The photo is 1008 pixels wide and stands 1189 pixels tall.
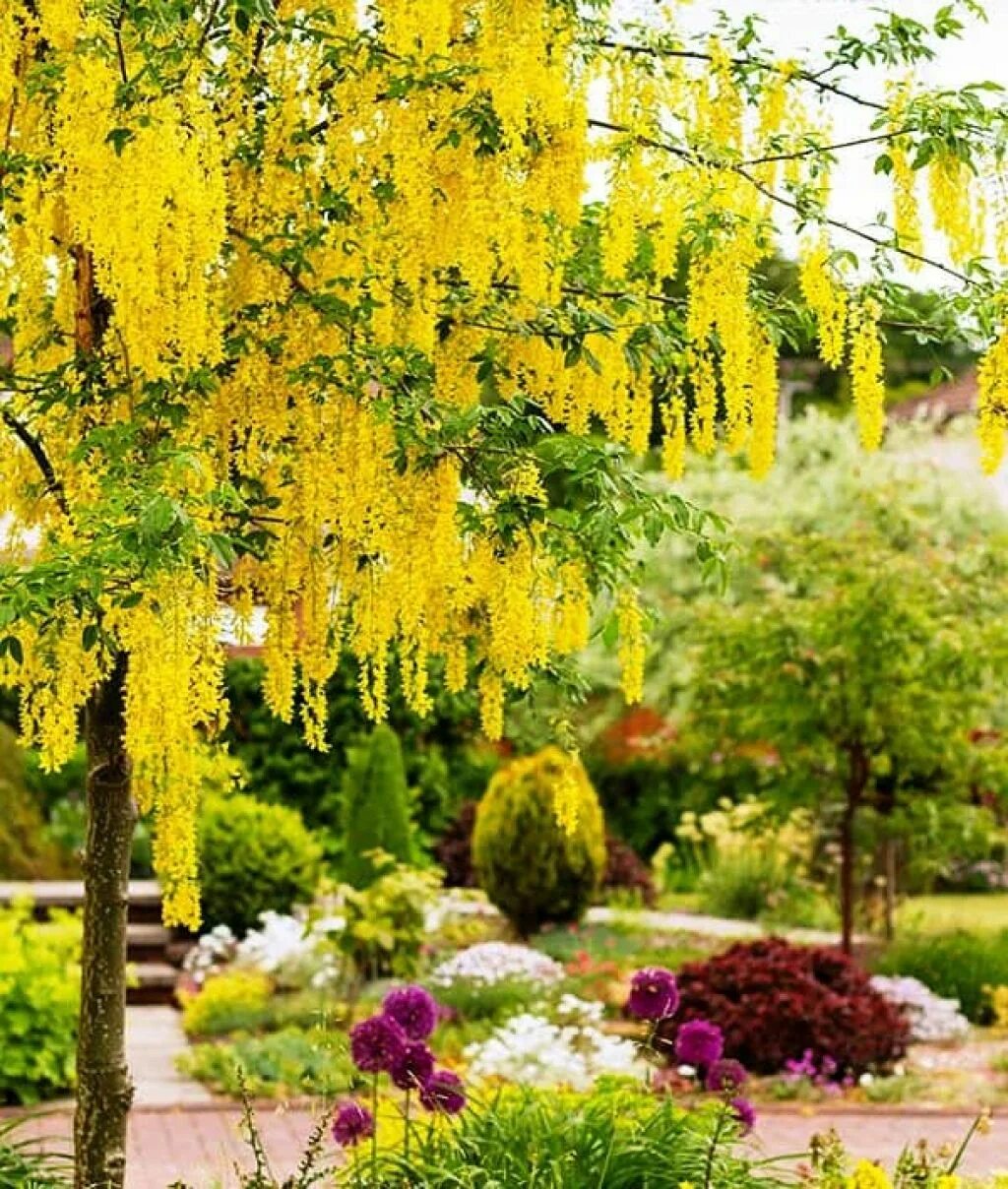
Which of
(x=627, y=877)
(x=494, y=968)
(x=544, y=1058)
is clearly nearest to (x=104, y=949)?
(x=544, y=1058)

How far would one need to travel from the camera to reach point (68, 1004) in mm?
9266

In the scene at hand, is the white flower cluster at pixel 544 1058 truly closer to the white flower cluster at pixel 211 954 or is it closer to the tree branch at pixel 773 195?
the white flower cluster at pixel 211 954

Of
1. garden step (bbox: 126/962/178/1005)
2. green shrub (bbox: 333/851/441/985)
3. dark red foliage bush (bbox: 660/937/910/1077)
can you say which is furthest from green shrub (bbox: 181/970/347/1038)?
dark red foliage bush (bbox: 660/937/910/1077)

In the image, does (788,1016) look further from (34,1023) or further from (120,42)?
(120,42)

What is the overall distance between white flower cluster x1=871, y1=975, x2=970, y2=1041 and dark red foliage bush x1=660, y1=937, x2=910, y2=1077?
689mm

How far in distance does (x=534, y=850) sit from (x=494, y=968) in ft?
6.79

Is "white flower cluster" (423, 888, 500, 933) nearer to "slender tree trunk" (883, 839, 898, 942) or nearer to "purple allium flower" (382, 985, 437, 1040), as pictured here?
"slender tree trunk" (883, 839, 898, 942)

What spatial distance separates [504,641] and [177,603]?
844 mm

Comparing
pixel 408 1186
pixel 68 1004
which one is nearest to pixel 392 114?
pixel 408 1186

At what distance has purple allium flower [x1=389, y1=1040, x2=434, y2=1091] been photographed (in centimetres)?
531

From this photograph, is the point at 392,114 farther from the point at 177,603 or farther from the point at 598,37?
the point at 177,603

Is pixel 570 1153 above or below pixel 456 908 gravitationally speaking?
below

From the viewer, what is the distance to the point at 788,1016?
32.2ft

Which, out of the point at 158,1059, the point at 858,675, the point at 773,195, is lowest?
the point at 158,1059
